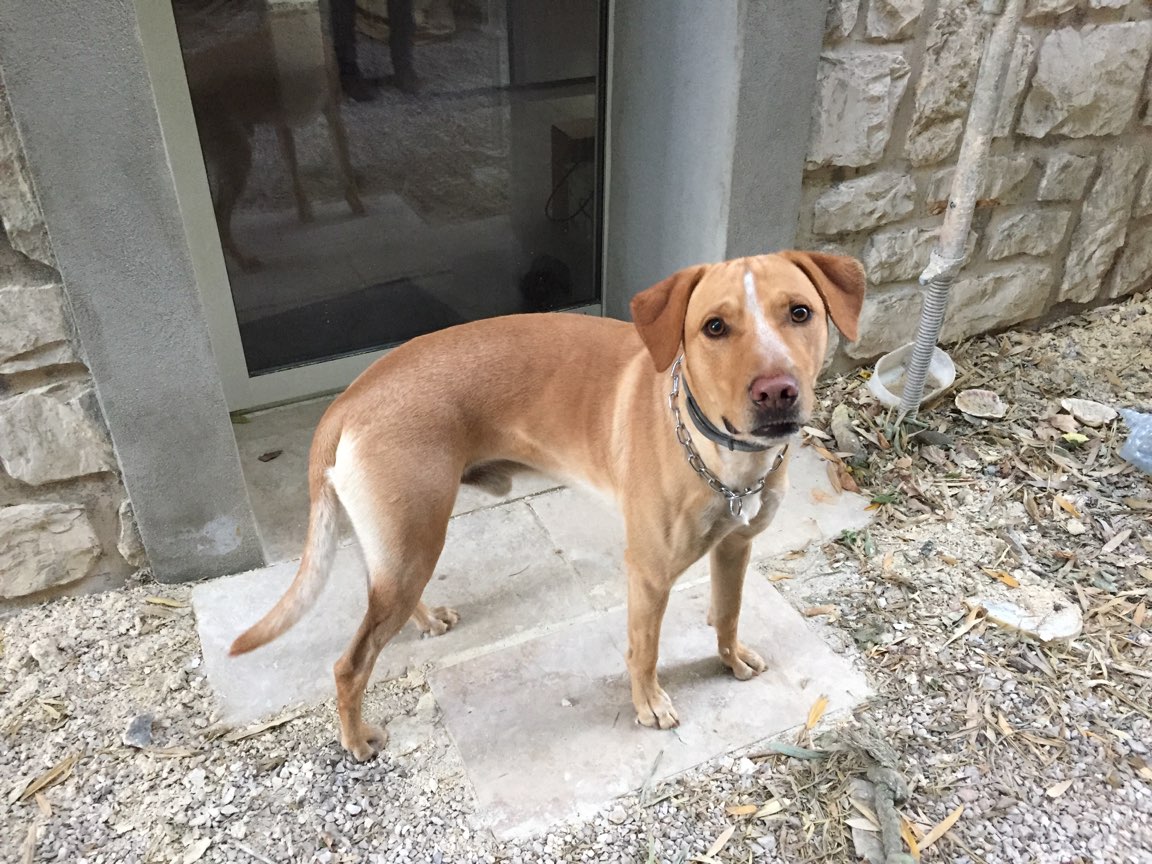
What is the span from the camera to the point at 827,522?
2881 millimetres

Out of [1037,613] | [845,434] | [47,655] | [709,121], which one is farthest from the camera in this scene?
[845,434]

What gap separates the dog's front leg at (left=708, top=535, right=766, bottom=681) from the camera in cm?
212

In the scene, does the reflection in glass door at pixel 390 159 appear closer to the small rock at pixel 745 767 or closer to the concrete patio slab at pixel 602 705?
the concrete patio slab at pixel 602 705

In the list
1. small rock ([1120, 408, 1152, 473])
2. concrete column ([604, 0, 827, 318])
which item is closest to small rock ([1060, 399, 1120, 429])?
small rock ([1120, 408, 1152, 473])

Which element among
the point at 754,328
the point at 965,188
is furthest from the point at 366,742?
the point at 965,188

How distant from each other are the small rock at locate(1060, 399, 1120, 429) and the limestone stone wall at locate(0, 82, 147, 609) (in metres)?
3.41

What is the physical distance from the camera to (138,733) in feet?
7.14

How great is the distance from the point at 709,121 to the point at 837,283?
4.16 feet

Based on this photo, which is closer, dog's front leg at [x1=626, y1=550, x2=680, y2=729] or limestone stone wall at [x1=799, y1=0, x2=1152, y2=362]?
dog's front leg at [x1=626, y1=550, x2=680, y2=729]

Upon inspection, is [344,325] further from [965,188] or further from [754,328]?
[965,188]

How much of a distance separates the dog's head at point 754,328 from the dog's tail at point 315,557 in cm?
83

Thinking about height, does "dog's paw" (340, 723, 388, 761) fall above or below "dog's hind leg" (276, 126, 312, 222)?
below

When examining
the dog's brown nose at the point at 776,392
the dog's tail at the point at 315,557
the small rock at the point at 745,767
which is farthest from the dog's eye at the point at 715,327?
the small rock at the point at 745,767

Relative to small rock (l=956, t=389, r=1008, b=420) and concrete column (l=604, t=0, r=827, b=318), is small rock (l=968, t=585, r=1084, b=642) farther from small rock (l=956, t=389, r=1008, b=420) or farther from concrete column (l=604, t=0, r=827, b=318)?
concrete column (l=604, t=0, r=827, b=318)
